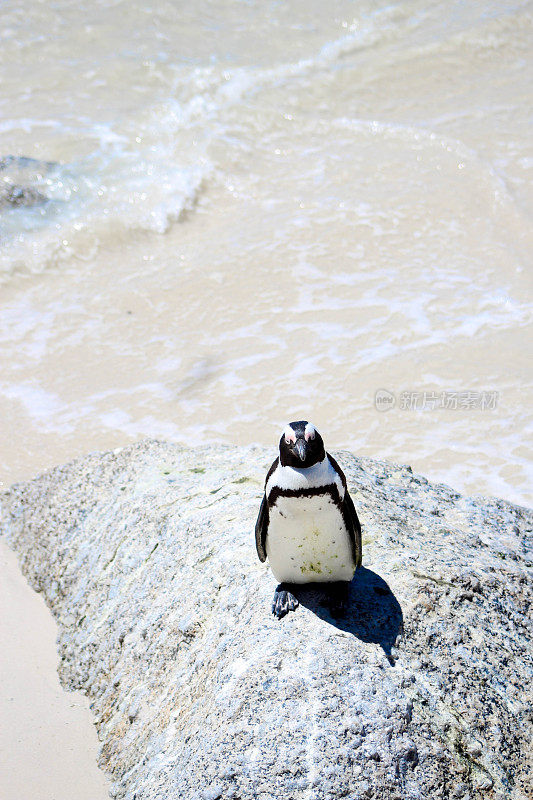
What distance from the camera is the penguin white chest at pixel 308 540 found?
112 inches

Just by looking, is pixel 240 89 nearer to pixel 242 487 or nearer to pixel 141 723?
pixel 242 487

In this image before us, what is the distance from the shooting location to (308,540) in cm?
290

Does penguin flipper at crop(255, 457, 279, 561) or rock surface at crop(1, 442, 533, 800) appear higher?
penguin flipper at crop(255, 457, 279, 561)

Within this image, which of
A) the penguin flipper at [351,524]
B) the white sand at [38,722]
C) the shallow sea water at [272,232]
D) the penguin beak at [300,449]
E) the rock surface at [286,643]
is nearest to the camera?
the rock surface at [286,643]

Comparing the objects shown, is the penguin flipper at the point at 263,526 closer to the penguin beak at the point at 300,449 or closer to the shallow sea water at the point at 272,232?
the penguin beak at the point at 300,449

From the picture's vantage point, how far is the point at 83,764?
327 centimetres

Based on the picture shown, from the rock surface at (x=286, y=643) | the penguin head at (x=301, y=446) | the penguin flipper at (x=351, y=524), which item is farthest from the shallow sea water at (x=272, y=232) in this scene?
the penguin head at (x=301, y=446)

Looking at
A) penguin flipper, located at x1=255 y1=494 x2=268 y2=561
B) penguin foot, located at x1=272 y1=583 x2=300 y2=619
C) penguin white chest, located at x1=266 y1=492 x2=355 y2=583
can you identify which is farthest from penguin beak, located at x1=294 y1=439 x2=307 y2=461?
penguin foot, located at x1=272 y1=583 x2=300 y2=619

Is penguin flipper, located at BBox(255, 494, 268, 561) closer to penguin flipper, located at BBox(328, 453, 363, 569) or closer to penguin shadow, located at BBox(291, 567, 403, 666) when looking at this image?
penguin shadow, located at BBox(291, 567, 403, 666)

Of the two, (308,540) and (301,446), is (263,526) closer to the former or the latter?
(308,540)

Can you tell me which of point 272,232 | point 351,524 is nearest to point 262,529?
point 351,524

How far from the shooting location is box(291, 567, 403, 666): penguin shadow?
2.85 metres

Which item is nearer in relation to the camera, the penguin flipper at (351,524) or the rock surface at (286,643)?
the rock surface at (286,643)

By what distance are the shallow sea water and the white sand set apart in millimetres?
→ 1939
